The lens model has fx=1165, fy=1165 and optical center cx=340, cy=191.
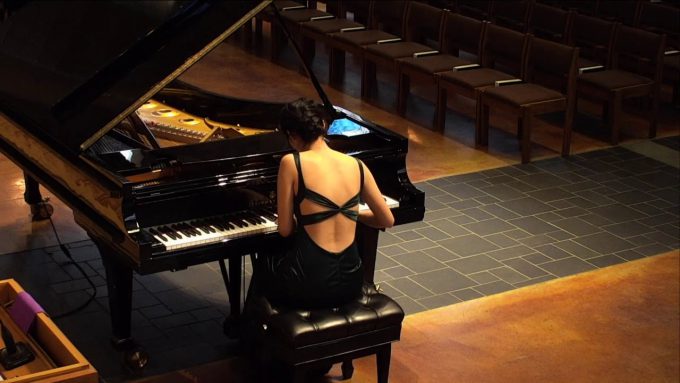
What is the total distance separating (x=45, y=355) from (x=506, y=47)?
6.14m

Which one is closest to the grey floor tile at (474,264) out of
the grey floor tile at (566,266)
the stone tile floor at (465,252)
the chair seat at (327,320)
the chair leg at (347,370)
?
the stone tile floor at (465,252)

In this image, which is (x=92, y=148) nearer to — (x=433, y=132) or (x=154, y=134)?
(x=154, y=134)

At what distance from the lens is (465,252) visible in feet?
23.8

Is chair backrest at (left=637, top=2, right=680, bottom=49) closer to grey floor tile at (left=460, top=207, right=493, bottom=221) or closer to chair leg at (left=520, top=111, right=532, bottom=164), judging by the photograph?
chair leg at (left=520, top=111, right=532, bottom=164)

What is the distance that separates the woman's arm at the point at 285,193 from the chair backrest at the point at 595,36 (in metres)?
5.77

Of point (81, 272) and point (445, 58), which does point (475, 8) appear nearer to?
point (445, 58)

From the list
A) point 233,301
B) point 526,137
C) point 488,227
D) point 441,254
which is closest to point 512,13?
point 526,137

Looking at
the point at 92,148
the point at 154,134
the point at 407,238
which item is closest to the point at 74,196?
the point at 92,148

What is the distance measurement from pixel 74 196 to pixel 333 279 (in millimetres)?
1326

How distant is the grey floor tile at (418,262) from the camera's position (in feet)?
23.0

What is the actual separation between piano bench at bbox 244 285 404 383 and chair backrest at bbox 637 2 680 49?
6394 mm

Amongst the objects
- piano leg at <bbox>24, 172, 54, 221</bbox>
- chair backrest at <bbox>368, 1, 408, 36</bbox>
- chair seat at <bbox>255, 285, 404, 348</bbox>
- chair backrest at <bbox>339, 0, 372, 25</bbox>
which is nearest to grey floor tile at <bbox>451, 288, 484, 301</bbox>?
chair seat at <bbox>255, 285, 404, 348</bbox>

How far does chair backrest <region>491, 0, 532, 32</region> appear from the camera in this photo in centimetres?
1085

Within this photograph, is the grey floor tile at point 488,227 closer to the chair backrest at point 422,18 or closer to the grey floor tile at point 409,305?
the grey floor tile at point 409,305
